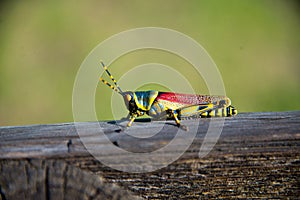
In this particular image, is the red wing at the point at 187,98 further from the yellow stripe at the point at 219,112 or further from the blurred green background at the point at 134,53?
the blurred green background at the point at 134,53

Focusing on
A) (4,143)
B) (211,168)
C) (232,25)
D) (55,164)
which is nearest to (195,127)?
(211,168)

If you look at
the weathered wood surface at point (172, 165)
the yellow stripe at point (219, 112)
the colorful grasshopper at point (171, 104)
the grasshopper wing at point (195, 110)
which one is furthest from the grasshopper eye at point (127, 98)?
the weathered wood surface at point (172, 165)

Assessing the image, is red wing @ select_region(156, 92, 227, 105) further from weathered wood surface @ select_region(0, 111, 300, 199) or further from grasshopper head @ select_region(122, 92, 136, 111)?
weathered wood surface @ select_region(0, 111, 300, 199)

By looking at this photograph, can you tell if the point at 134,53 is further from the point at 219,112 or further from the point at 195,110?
the point at 219,112

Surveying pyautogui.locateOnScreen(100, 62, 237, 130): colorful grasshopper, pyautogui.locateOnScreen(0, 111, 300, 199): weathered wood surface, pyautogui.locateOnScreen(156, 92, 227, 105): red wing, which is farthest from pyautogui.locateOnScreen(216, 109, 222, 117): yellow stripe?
pyautogui.locateOnScreen(0, 111, 300, 199): weathered wood surface

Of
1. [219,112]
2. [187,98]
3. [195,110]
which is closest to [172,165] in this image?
[219,112]
